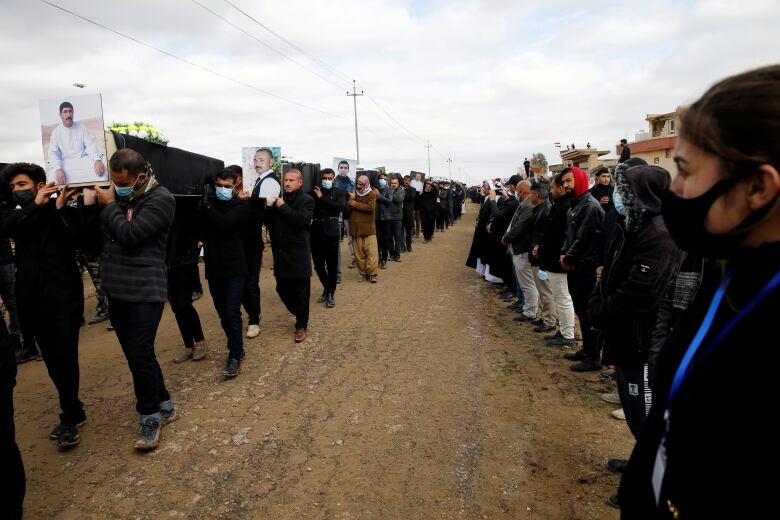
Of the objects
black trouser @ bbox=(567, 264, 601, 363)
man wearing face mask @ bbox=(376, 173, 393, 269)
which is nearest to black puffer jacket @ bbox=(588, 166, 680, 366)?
black trouser @ bbox=(567, 264, 601, 363)

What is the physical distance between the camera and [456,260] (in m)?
13.1

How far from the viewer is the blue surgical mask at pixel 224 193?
16.1 ft

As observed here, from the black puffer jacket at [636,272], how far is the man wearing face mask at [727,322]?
1725 mm

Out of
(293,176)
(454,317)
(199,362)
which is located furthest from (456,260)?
(199,362)

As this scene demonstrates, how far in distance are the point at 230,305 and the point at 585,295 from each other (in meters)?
3.54

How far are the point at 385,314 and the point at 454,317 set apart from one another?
1.01 metres

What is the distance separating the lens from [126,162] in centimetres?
341

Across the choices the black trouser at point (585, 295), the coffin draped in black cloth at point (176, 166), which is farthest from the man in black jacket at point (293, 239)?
the black trouser at point (585, 295)

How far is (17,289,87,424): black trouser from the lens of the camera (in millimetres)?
3523

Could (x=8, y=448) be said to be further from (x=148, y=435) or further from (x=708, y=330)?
(x=708, y=330)

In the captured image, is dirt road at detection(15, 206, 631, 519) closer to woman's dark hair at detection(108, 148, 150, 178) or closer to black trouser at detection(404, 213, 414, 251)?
woman's dark hair at detection(108, 148, 150, 178)

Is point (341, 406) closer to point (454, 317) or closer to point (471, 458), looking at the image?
point (471, 458)

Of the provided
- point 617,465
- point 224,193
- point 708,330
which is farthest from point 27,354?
point 708,330

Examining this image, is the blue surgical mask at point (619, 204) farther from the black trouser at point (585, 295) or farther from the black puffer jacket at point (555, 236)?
the black puffer jacket at point (555, 236)
